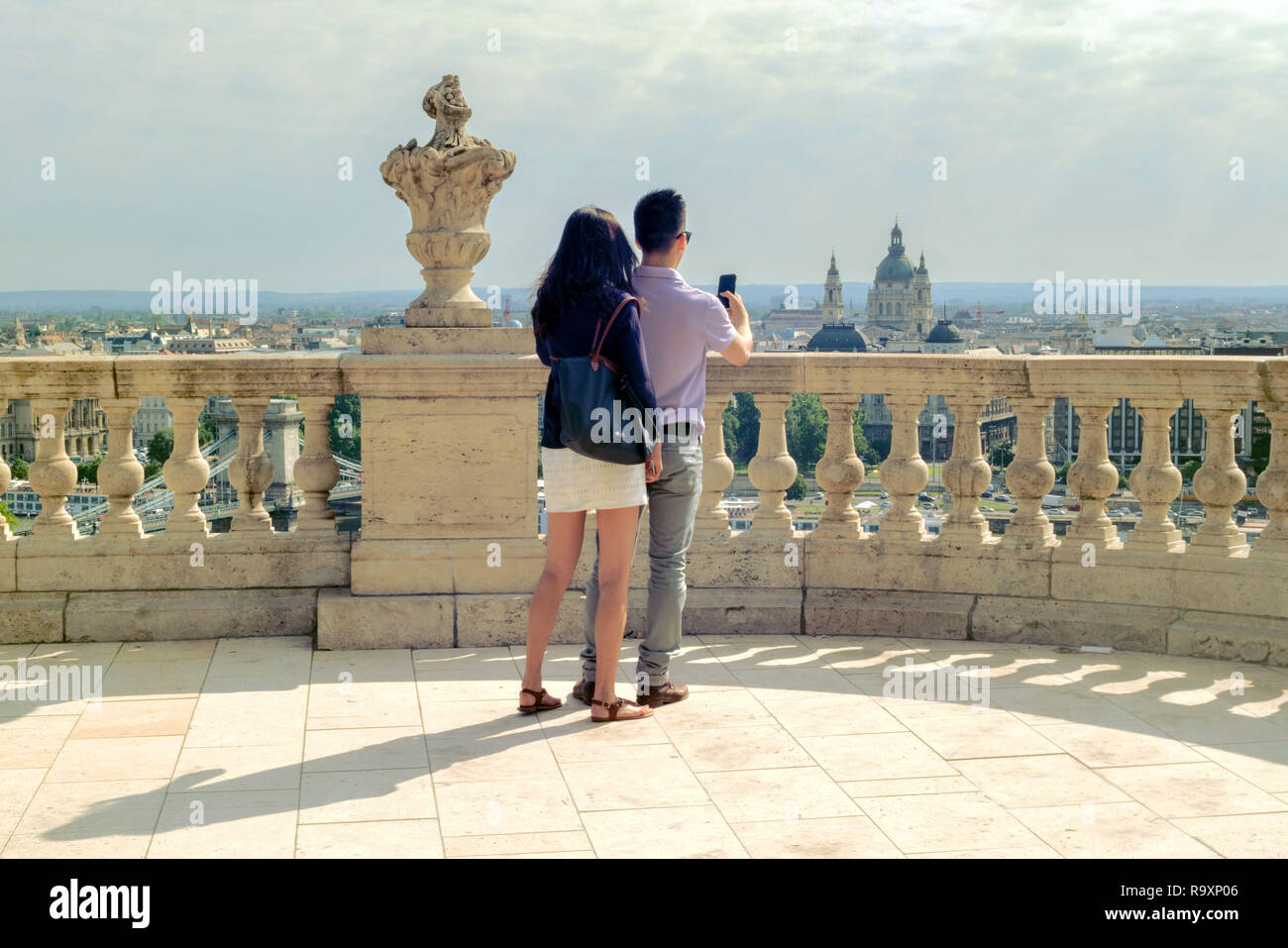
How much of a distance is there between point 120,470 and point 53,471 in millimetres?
287

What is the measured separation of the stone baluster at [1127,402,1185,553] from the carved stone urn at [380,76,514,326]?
302 centimetres

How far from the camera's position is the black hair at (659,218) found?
5.17 metres

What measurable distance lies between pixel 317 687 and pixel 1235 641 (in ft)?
12.7

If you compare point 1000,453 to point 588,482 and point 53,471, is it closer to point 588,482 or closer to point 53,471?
point 588,482

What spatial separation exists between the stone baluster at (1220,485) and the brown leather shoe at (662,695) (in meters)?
2.48

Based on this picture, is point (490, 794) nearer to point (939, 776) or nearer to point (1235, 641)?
point (939, 776)

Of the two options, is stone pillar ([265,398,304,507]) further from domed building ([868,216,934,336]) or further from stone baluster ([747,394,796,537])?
domed building ([868,216,934,336])

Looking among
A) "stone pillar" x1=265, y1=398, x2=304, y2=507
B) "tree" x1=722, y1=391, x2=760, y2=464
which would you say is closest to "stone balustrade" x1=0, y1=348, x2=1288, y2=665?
"stone pillar" x1=265, y1=398, x2=304, y2=507

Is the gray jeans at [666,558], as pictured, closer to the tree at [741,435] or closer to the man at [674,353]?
the man at [674,353]

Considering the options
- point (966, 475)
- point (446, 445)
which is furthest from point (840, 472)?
point (446, 445)

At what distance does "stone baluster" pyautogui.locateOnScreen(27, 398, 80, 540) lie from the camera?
641 cm

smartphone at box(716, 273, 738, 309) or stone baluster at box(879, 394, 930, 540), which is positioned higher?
smartphone at box(716, 273, 738, 309)

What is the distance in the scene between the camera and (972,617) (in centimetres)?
655

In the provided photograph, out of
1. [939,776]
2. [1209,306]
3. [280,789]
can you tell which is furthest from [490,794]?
[1209,306]
